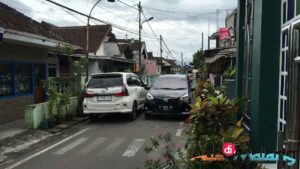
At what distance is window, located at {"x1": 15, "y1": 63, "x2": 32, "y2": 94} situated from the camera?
48.2 ft

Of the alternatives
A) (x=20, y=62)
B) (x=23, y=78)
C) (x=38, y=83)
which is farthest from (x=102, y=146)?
(x=38, y=83)

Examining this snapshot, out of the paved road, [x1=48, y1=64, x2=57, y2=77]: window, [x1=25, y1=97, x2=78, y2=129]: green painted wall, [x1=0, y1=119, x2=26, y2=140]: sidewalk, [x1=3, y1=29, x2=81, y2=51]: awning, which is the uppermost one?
[x1=3, y1=29, x2=81, y2=51]: awning

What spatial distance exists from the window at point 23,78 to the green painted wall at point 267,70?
39.1 ft

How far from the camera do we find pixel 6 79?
13.9 m

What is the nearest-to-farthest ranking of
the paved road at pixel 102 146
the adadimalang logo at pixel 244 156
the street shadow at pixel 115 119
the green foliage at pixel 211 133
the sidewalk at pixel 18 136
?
the adadimalang logo at pixel 244 156, the green foliage at pixel 211 133, the paved road at pixel 102 146, the sidewalk at pixel 18 136, the street shadow at pixel 115 119

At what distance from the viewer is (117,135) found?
36.4ft

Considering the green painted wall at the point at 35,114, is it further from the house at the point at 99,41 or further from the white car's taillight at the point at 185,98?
the house at the point at 99,41

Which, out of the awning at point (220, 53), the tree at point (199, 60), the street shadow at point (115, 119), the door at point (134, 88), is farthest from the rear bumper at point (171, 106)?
the tree at point (199, 60)

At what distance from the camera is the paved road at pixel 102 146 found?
7.82 metres

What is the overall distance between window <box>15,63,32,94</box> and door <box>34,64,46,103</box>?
348 mm

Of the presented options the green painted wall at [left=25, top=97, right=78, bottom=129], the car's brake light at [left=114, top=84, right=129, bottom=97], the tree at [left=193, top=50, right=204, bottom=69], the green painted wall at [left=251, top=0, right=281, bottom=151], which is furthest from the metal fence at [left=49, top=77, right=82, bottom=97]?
the tree at [left=193, top=50, right=204, bottom=69]

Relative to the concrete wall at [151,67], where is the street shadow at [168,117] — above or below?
below

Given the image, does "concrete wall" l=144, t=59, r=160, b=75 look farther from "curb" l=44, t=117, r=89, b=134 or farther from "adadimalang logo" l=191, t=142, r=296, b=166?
"adadimalang logo" l=191, t=142, r=296, b=166

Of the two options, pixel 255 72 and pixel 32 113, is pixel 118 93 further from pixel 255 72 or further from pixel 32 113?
pixel 255 72
